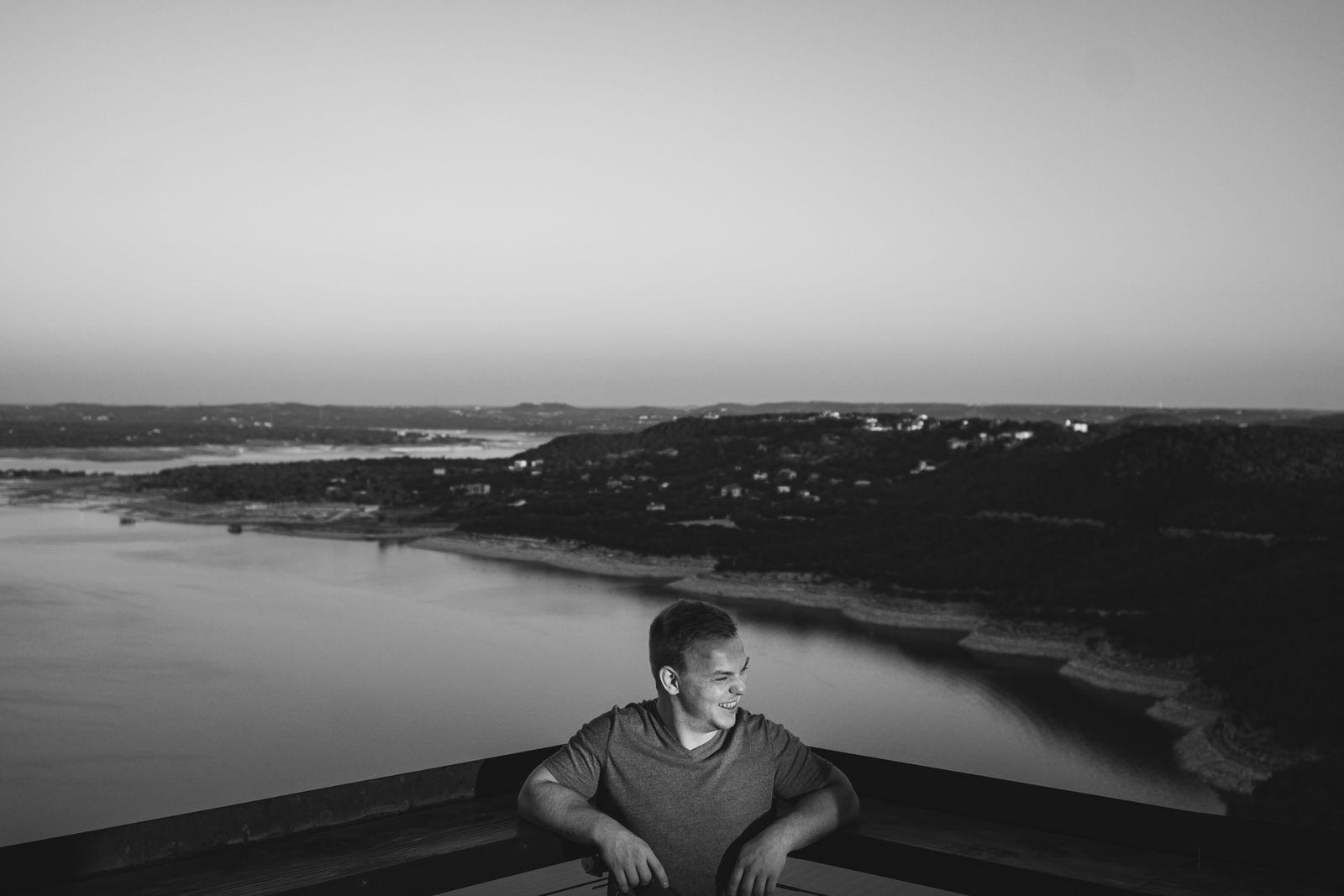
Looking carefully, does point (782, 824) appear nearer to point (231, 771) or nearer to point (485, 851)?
point (485, 851)

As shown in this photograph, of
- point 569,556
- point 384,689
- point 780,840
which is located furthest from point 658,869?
point 569,556

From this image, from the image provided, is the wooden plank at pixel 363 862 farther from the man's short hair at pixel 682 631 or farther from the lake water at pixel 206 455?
the lake water at pixel 206 455

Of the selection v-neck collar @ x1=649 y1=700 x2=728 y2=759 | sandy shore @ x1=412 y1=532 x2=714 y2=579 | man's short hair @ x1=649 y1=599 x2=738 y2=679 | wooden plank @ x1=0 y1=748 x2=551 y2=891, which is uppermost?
man's short hair @ x1=649 y1=599 x2=738 y2=679

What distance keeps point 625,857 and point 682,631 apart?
0.26 meters

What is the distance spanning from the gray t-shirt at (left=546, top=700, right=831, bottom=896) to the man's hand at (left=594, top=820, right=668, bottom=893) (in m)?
0.08

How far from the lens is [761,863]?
55.5 inches

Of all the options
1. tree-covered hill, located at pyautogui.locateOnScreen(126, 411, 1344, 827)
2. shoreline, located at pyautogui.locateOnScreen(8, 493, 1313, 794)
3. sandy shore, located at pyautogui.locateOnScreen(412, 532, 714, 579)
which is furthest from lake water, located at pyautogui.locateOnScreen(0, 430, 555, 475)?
sandy shore, located at pyautogui.locateOnScreen(412, 532, 714, 579)

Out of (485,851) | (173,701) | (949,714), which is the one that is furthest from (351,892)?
(173,701)

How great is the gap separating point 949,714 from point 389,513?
28746 mm

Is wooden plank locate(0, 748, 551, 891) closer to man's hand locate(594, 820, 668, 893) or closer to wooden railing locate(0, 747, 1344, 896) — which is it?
wooden railing locate(0, 747, 1344, 896)

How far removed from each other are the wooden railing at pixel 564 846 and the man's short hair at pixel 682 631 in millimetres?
243

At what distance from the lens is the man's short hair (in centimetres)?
146

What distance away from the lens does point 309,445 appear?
78.2 m

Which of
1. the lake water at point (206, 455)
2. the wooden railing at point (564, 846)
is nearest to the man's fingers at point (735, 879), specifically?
the wooden railing at point (564, 846)
